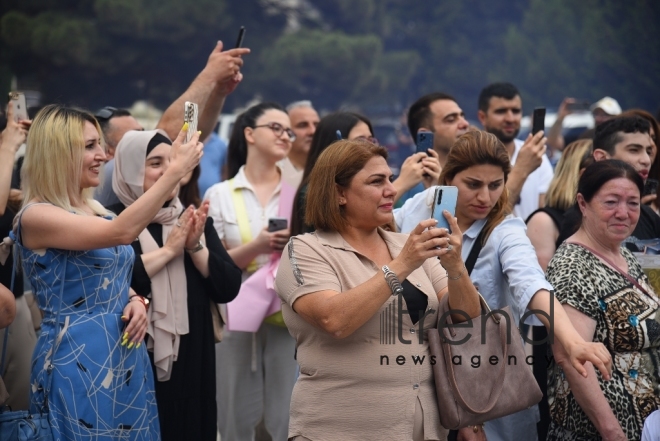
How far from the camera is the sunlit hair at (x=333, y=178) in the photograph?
3842 mm

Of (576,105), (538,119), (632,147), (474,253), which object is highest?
(576,105)

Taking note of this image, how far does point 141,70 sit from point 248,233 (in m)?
29.9

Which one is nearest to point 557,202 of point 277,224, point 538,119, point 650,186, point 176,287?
point 538,119

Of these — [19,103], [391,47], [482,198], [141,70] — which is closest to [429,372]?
[482,198]

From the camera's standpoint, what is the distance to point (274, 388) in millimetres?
5941

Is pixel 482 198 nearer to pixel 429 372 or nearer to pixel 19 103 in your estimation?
pixel 429 372

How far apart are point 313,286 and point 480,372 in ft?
2.59

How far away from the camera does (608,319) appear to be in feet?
14.1

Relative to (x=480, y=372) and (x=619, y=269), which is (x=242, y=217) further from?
(x=480, y=372)

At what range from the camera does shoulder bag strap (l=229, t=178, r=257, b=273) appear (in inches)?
237

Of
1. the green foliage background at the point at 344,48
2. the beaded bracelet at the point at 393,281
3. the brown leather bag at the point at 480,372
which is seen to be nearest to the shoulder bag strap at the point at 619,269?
the brown leather bag at the point at 480,372

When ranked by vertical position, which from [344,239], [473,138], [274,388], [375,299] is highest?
[473,138]

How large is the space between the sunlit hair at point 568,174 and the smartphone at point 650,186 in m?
0.42

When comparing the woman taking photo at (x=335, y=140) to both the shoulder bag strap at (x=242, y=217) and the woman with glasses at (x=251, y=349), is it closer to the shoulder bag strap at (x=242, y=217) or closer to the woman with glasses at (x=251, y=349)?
the woman with glasses at (x=251, y=349)
